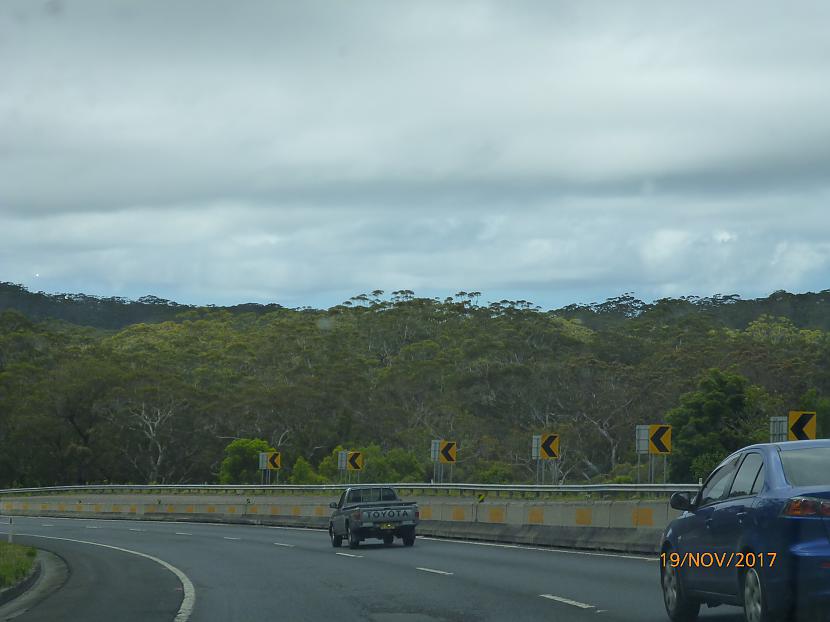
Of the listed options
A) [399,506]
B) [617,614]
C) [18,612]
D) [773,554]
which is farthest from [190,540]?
[773,554]

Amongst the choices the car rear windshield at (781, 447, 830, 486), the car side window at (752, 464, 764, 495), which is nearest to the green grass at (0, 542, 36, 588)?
the car side window at (752, 464, 764, 495)

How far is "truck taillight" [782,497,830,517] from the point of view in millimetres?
9789

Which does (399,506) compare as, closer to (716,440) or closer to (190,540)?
(190,540)

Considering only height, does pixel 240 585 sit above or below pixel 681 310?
below

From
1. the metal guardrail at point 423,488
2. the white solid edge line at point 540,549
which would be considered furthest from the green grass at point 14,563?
the metal guardrail at point 423,488

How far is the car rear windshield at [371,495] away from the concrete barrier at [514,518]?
2580 mm

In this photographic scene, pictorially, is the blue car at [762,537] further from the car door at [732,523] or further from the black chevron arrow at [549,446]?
the black chevron arrow at [549,446]

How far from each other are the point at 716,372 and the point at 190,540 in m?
33.8

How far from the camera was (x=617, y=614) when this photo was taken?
45.3ft

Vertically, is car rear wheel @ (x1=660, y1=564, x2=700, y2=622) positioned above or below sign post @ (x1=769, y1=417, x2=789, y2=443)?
below

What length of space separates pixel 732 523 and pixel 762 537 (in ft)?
2.54

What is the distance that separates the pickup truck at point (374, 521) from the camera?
29.2 metres

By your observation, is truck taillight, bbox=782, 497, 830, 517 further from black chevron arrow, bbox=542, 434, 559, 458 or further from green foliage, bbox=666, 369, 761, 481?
green foliage, bbox=666, 369, 761, 481

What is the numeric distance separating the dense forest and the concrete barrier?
18.9m
